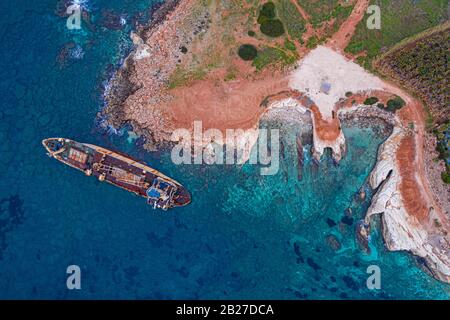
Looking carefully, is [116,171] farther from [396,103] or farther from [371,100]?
[396,103]

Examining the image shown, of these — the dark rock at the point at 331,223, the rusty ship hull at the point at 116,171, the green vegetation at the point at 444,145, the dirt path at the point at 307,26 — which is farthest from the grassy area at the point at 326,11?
the rusty ship hull at the point at 116,171

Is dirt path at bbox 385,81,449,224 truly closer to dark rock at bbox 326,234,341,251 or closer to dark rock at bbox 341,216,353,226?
dark rock at bbox 341,216,353,226

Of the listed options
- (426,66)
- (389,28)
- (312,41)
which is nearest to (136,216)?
(312,41)

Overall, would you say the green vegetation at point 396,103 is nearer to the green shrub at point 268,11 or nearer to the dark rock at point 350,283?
the green shrub at point 268,11

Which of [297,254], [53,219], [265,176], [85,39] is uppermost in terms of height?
[85,39]
